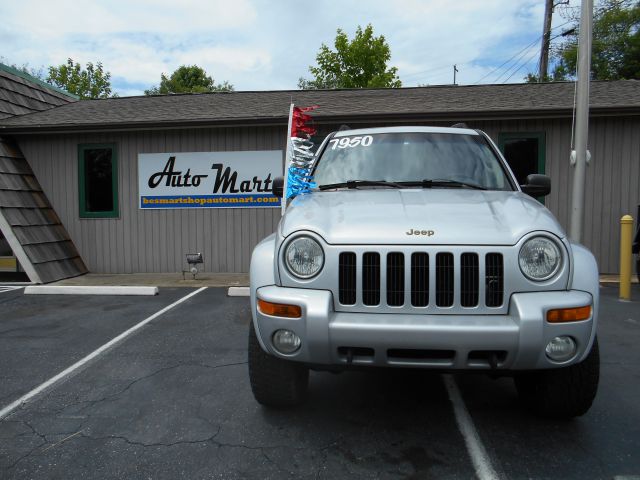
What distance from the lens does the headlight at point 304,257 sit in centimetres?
255

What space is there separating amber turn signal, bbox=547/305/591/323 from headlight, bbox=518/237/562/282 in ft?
0.61

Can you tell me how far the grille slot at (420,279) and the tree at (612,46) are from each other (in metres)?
31.8

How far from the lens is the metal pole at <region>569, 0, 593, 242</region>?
704 cm

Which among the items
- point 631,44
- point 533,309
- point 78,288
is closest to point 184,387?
point 533,309

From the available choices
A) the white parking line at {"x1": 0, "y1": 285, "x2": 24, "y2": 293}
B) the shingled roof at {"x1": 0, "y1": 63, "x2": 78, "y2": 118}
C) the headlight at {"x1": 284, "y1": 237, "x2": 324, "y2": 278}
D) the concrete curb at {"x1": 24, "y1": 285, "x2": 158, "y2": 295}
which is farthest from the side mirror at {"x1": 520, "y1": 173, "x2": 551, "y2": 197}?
the shingled roof at {"x1": 0, "y1": 63, "x2": 78, "y2": 118}

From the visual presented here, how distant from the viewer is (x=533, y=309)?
2.31m

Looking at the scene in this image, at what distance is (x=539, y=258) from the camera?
2469mm

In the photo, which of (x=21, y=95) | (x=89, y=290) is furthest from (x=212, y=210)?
(x=21, y=95)

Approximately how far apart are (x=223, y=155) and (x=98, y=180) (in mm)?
2668

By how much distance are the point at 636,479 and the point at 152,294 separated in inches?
250

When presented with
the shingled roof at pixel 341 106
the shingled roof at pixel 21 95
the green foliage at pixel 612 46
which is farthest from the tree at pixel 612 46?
the shingled roof at pixel 21 95

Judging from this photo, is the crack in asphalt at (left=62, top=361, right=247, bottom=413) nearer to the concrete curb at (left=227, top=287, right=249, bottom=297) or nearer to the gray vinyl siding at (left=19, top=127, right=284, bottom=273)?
the concrete curb at (left=227, top=287, right=249, bottom=297)

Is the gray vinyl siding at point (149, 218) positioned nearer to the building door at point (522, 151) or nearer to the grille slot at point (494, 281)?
the building door at point (522, 151)

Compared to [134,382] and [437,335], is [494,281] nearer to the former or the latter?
[437,335]
